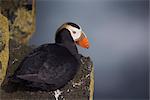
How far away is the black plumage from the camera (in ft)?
2.06

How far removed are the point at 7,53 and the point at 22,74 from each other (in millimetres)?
136

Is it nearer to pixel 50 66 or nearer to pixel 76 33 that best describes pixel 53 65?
pixel 50 66

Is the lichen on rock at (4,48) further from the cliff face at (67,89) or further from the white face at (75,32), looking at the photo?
the white face at (75,32)

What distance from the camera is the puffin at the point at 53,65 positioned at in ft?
2.06

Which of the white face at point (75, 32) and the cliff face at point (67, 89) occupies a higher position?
the white face at point (75, 32)

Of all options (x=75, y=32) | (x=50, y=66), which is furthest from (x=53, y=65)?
(x=75, y=32)

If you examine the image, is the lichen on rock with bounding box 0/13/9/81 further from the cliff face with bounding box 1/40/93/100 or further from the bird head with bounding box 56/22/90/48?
the bird head with bounding box 56/22/90/48

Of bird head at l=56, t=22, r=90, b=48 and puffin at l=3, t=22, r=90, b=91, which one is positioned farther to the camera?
bird head at l=56, t=22, r=90, b=48

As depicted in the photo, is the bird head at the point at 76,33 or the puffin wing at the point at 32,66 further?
the bird head at the point at 76,33

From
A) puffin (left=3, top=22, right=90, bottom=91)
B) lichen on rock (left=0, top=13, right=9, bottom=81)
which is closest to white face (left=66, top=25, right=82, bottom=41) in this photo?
puffin (left=3, top=22, right=90, bottom=91)

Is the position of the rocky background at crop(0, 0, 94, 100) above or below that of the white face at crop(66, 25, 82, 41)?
below

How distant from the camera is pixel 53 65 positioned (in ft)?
2.17

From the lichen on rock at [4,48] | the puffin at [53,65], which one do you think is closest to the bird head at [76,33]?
the puffin at [53,65]

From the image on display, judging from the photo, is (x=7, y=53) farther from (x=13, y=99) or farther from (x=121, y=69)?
(x=121, y=69)
